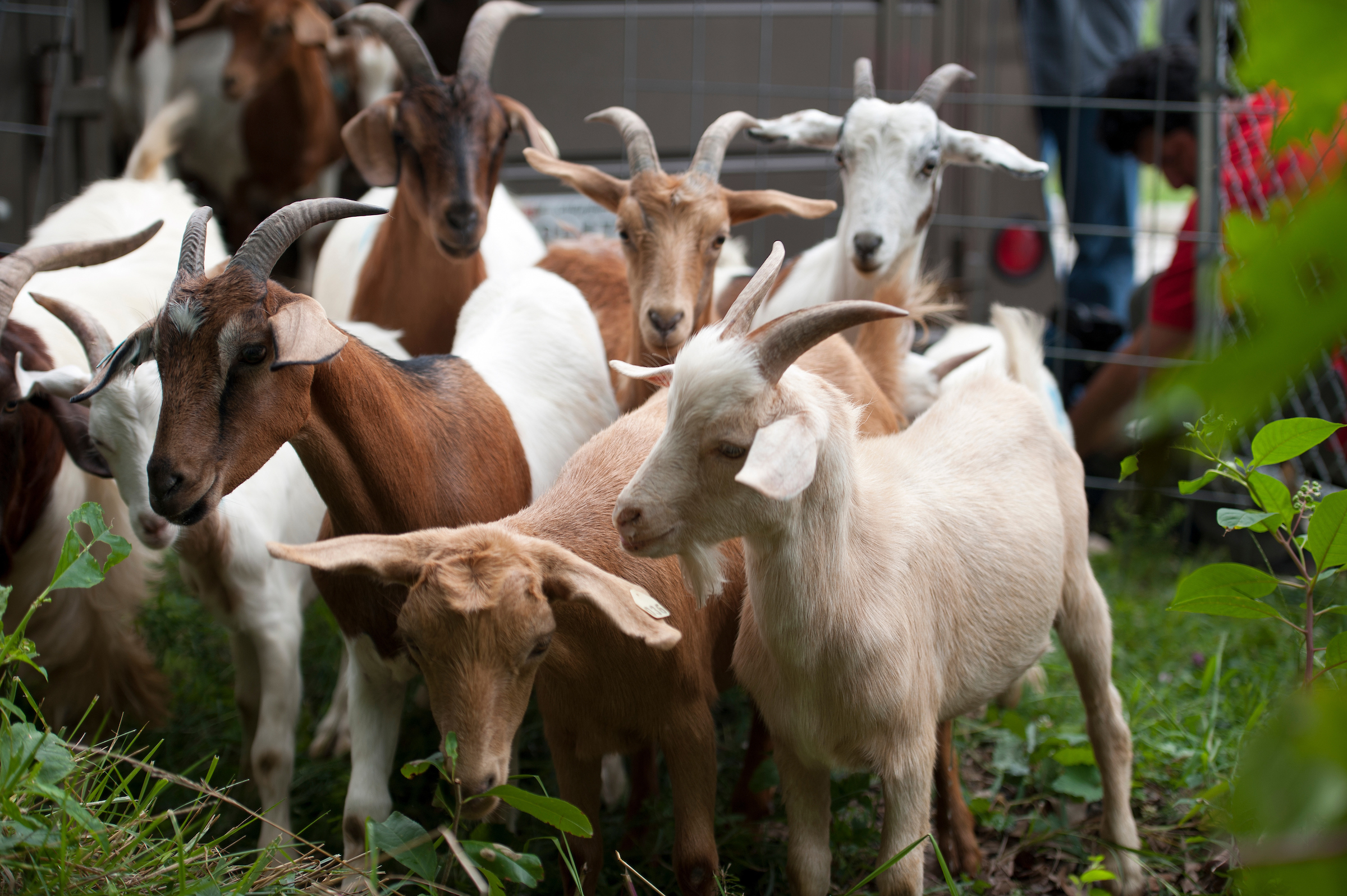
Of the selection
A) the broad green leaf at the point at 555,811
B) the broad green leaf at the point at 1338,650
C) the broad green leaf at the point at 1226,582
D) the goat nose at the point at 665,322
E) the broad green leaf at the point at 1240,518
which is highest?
the goat nose at the point at 665,322

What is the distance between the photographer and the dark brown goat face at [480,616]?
6.32 feet

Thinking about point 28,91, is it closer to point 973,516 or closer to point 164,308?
point 164,308

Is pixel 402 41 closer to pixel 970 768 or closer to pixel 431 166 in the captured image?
pixel 431 166

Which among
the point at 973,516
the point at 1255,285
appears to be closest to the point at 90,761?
the point at 973,516

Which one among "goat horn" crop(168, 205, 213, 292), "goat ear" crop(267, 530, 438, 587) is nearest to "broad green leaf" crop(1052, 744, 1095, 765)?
"goat ear" crop(267, 530, 438, 587)

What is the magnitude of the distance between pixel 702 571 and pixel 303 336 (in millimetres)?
899

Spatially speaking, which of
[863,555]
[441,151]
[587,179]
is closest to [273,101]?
[441,151]

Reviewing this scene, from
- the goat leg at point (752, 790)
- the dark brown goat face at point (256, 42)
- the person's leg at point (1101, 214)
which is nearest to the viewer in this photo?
the goat leg at point (752, 790)

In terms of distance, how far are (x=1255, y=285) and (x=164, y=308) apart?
2.03 m

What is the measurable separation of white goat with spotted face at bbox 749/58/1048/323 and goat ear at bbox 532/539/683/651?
5.66 ft

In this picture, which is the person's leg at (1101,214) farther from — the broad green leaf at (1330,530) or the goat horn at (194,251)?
the goat horn at (194,251)

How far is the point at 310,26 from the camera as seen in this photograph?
4.67 metres

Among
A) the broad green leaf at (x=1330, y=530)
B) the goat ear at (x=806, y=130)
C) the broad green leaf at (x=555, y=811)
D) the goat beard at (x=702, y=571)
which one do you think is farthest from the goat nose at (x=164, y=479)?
the goat ear at (x=806, y=130)

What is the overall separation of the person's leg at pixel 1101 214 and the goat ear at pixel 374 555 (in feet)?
17.7
